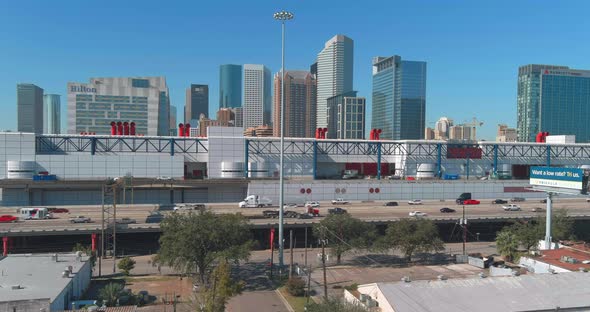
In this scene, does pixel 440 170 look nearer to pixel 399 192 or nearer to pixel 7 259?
pixel 399 192

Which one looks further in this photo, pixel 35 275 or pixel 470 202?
pixel 470 202

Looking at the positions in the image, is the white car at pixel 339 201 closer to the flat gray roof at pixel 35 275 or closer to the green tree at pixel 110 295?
the flat gray roof at pixel 35 275

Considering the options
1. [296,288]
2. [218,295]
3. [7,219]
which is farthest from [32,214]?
[218,295]

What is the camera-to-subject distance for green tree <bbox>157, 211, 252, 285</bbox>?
34.9m

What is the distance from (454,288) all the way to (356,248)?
1711 cm

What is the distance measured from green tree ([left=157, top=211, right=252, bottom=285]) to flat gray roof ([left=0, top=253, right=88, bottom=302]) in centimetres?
663

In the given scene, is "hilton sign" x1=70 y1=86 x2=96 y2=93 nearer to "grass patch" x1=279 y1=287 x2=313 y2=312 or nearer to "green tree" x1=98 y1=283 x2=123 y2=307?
"green tree" x1=98 y1=283 x2=123 y2=307

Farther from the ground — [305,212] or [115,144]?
[115,144]

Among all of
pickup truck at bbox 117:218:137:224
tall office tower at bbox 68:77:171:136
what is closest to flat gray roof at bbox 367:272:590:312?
pickup truck at bbox 117:218:137:224

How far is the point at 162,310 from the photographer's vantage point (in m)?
29.1

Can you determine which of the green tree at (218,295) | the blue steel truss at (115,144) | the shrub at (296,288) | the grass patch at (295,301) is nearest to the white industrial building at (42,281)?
the green tree at (218,295)

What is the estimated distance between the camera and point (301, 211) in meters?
62.8

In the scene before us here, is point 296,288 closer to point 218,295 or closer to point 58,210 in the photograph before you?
point 218,295

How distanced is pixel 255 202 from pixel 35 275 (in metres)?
37.4
